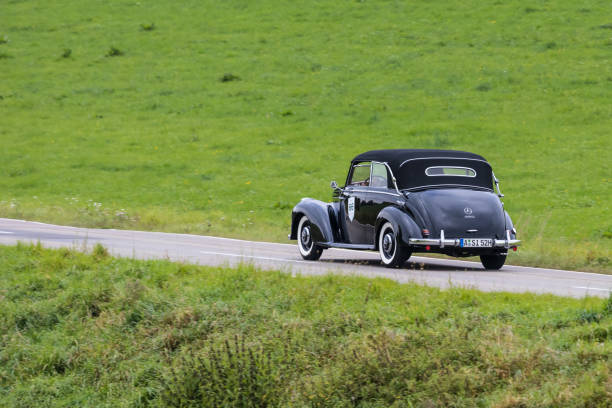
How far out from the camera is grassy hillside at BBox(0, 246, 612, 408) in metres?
7.24

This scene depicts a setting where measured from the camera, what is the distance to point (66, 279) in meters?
12.0

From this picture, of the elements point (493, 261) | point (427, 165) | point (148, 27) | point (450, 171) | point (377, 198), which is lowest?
point (493, 261)

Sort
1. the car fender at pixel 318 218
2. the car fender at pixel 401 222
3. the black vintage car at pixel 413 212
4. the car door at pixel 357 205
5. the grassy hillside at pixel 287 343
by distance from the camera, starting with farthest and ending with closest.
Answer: the car fender at pixel 318 218, the car door at pixel 357 205, the black vintage car at pixel 413 212, the car fender at pixel 401 222, the grassy hillside at pixel 287 343

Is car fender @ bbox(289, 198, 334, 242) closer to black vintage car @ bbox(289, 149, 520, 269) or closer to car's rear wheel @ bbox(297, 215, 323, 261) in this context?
black vintage car @ bbox(289, 149, 520, 269)

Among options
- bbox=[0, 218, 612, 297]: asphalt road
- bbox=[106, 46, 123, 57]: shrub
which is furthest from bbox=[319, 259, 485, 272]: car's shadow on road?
bbox=[106, 46, 123, 57]: shrub

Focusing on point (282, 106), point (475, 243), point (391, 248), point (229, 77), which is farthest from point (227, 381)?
point (229, 77)

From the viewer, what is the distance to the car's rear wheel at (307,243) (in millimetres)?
15328

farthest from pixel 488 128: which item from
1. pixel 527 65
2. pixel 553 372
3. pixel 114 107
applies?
pixel 553 372

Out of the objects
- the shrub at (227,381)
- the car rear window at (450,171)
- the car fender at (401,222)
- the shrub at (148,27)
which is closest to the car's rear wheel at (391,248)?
the car fender at (401,222)

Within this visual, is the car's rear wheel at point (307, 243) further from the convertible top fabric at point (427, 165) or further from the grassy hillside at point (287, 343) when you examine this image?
the grassy hillside at point (287, 343)

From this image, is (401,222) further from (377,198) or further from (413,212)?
(377,198)

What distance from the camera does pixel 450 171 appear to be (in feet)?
47.6

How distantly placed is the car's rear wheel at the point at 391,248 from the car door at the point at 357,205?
15.3 inches

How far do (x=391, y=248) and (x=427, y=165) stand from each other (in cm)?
168
